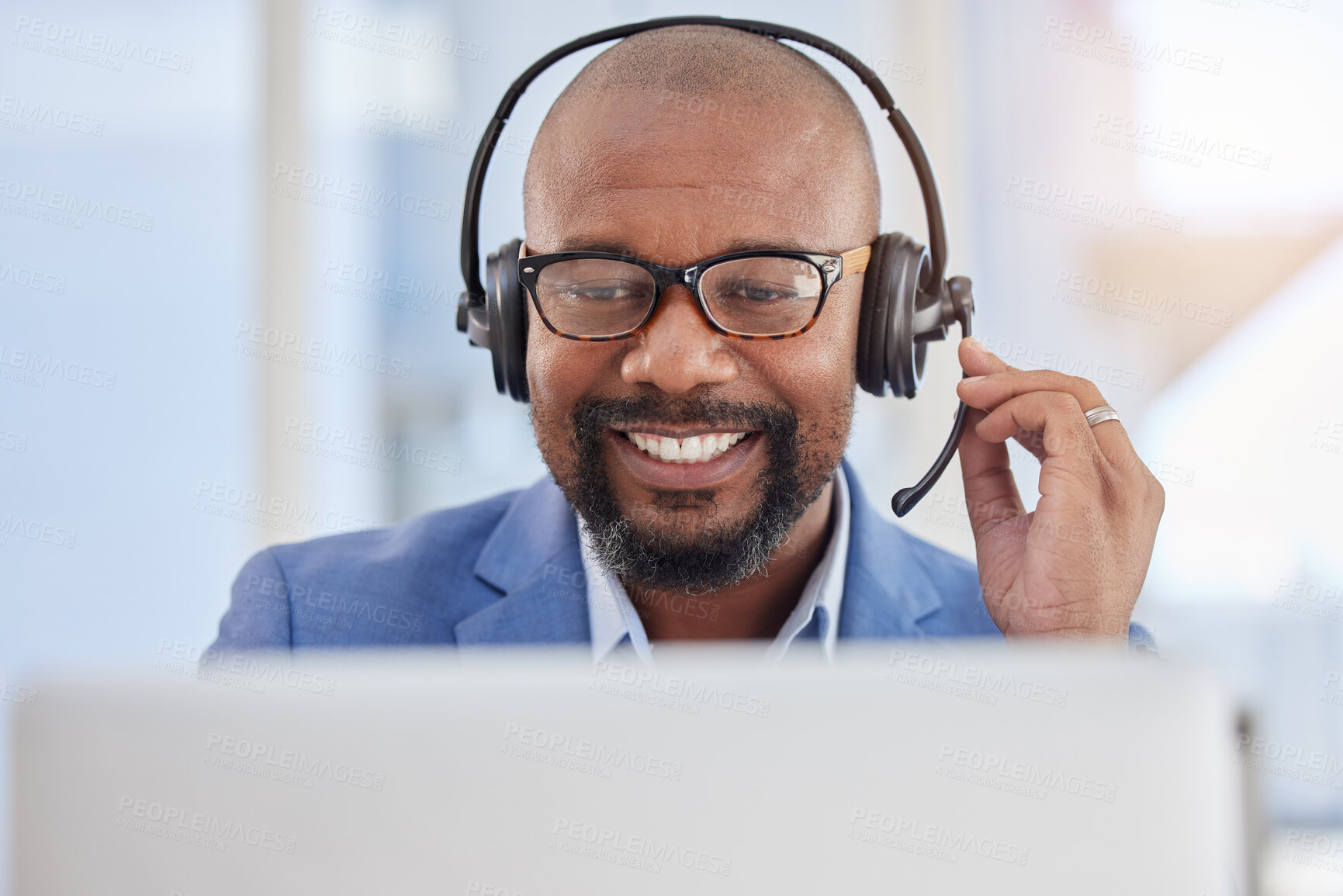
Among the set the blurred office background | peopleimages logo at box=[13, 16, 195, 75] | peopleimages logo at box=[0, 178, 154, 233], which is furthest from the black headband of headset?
peopleimages logo at box=[13, 16, 195, 75]

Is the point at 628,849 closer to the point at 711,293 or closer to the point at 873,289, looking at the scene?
the point at 711,293

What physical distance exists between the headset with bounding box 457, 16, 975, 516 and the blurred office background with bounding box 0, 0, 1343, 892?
141cm

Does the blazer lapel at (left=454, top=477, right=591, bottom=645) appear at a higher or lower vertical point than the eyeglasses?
lower

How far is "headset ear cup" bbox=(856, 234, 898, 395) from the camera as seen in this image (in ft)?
4.14

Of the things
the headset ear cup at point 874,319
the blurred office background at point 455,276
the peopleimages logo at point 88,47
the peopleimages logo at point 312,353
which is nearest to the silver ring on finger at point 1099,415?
the headset ear cup at point 874,319

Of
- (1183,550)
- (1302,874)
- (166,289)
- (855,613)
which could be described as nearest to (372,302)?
(166,289)

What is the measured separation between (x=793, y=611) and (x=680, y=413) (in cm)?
39

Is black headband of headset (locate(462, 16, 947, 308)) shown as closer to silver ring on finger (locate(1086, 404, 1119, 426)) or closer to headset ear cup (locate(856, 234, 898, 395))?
headset ear cup (locate(856, 234, 898, 395))

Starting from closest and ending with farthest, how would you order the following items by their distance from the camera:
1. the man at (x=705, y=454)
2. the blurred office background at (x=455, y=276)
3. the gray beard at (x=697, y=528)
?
the man at (x=705, y=454) → the gray beard at (x=697, y=528) → the blurred office background at (x=455, y=276)

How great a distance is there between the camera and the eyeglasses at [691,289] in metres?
1.20

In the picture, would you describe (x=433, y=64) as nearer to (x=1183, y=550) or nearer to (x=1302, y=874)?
(x=1183, y=550)

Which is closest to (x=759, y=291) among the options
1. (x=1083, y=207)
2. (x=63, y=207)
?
(x=1083, y=207)

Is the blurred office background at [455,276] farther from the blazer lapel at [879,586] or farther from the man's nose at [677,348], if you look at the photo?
the man's nose at [677,348]

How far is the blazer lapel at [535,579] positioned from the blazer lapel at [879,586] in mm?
382
